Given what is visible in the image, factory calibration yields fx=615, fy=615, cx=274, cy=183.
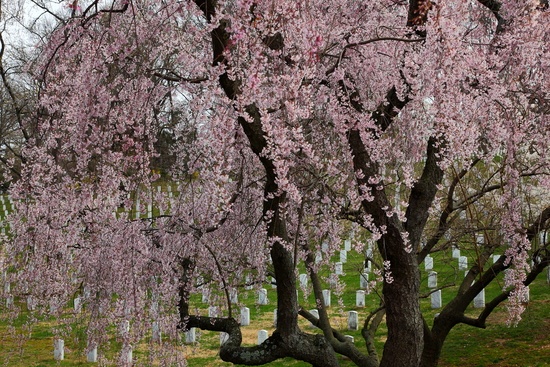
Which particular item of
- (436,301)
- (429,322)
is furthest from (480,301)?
(429,322)

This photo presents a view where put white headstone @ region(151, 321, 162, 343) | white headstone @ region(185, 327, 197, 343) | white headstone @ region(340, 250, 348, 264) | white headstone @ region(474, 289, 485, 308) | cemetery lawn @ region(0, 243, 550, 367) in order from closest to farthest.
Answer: white headstone @ region(151, 321, 162, 343) < cemetery lawn @ region(0, 243, 550, 367) < white headstone @ region(474, 289, 485, 308) < white headstone @ region(185, 327, 197, 343) < white headstone @ region(340, 250, 348, 264)

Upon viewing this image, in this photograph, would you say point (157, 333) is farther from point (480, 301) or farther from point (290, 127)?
point (480, 301)

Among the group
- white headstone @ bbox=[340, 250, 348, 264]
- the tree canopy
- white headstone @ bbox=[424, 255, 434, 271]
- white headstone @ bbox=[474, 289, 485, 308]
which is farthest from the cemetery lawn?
the tree canopy

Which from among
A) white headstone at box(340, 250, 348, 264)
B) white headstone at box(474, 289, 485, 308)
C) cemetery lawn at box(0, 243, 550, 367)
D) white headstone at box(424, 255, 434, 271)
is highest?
white headstone at box(340, 250, 348, 264)

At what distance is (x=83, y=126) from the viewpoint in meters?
4.88

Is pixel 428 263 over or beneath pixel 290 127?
beneath

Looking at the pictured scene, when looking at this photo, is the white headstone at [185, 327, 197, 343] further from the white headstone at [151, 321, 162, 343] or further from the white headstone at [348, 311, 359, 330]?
the white headstone at [348, 311, 359, 330]

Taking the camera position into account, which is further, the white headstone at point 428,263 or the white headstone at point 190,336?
the white headstone at point 428,263

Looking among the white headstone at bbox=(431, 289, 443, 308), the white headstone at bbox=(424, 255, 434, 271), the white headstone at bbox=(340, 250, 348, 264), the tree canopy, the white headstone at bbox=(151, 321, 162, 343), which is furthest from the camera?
the white headstone at bbox=(424, 255, 434, 271)

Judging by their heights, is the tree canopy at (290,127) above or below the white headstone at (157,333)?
above

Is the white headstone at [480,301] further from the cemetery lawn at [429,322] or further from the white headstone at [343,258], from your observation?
the white headstone at [343,258]

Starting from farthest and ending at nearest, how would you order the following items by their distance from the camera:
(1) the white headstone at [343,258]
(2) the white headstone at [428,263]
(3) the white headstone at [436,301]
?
(2) the white headstone at [428,263] → (1) the white headstone at [343,258] → (3) the white headstone at [436,301]

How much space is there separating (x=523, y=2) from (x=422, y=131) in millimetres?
1299

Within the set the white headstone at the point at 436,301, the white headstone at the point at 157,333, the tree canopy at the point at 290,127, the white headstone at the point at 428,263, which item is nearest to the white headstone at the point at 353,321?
the white headstone at the point at 436,301
